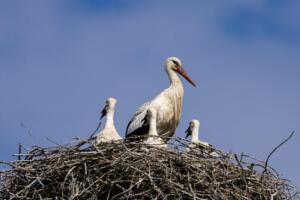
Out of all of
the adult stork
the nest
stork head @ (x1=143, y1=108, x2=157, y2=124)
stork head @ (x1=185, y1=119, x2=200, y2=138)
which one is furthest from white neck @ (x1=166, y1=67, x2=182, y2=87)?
the nest

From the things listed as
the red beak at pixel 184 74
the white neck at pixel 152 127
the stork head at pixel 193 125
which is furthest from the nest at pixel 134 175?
the red beak at pixel 184 74

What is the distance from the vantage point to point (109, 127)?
25.1 ft

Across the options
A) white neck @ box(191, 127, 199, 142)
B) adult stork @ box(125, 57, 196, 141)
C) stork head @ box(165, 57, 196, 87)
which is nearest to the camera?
white neck @ box(191, 127, 199, 142)

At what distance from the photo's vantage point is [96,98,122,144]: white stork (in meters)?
7.25

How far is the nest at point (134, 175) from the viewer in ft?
17.5

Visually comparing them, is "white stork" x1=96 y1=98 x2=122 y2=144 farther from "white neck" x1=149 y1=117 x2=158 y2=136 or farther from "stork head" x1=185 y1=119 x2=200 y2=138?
"stork head" x1=185 y1=119 x2=200 y2=138

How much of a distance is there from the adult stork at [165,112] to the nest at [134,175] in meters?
2.12

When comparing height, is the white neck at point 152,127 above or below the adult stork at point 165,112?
below

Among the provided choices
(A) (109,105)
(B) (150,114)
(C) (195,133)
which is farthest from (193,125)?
(A) (109,105)

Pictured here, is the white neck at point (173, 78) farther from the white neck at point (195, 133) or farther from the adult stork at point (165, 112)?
the white neck at point (195, 133)

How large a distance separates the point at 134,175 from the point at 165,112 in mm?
2700

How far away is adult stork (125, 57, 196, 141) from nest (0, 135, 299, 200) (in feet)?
6.96

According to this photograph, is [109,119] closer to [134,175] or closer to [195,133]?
[195,133]

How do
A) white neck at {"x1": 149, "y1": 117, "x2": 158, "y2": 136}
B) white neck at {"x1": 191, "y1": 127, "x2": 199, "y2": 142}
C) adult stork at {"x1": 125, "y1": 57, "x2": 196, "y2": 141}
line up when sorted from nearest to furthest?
white neck at {"x1": 149, "y1": 117, "x2": 158, "y2": 136} < white neck at {"x1": 191, "y1": 127, "x2": 199, "y2": 142} < adult stork at {"x1": 125, "y1": 57, "x2": 196, "y2": 141}
